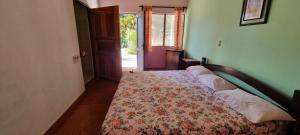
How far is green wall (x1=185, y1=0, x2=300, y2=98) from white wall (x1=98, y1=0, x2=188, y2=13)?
154cm

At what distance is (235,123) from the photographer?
1291mm

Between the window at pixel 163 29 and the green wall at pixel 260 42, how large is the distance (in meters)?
1.70

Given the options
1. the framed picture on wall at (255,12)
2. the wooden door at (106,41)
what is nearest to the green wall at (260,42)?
the framed picture on wall at (255,12)

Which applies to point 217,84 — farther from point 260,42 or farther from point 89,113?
point 89,113

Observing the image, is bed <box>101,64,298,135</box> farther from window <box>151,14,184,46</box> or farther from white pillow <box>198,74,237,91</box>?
window <box>151,14,184,46</box>

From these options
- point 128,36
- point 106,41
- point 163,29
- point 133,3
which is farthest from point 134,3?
point 128,36

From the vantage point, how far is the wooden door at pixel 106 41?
3.46 m

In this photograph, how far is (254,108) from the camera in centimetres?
134

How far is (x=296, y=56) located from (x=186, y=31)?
10.7ft

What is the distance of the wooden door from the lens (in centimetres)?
346

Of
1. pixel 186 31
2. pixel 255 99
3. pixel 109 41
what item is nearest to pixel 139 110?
pixel 255 99

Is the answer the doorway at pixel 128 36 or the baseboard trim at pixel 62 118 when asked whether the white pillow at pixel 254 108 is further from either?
the doorway at pixel 128 36

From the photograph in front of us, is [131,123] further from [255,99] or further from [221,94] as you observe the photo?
[255,99]

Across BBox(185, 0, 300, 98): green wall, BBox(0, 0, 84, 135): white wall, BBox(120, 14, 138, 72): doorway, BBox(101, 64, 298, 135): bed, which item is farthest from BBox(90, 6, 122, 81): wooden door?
BBox(185, 0, 300, 98): green wall
